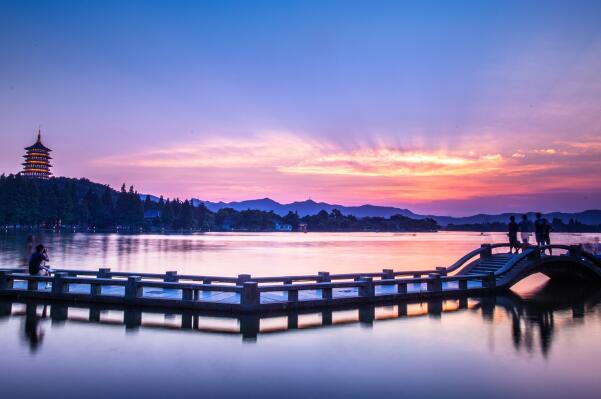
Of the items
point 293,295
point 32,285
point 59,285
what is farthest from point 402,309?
point 32,285

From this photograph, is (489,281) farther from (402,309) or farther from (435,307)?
(402,309)

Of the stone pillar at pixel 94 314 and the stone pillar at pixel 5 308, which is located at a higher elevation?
the stone pillar at pixel 5 308

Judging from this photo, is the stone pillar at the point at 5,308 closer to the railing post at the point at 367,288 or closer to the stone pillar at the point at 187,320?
the stone pillar at the point at 187,320

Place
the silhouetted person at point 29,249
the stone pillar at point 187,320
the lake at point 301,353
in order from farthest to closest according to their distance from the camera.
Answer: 1. the silhouetted person at point 29,249
2. the stone pillar at point 187,320
3. the lake at point 301,353

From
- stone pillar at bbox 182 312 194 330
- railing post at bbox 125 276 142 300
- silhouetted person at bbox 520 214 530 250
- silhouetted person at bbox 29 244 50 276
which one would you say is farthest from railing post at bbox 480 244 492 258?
silhouetted person at bbox 29 244 50 276

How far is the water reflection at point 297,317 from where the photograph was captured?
40.8ft

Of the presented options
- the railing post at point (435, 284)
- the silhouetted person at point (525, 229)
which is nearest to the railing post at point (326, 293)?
the railing post at point (435, 284)

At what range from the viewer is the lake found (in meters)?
8.23

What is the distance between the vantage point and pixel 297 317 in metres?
14.5

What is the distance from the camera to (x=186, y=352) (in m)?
Answer: 10.4

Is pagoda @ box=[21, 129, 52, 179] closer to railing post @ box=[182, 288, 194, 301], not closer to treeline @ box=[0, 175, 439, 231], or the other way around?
treeline @ box=[0, 175, 439, 231]

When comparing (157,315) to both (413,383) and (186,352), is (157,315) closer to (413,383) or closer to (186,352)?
(186,352)

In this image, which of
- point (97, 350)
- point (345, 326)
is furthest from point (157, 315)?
point (345, 326)

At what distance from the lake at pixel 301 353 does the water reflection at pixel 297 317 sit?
0.15 feet
